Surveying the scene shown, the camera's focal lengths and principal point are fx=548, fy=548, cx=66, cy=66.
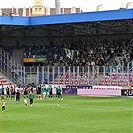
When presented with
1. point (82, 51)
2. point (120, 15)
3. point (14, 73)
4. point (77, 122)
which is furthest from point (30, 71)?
point (77, 122)

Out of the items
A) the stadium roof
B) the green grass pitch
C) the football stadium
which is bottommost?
the green grass pitch

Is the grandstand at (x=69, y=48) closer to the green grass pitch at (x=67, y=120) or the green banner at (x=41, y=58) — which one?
the green banner at (x=41, y=58)

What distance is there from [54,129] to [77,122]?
346 centimetres

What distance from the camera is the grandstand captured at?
62.2 metres

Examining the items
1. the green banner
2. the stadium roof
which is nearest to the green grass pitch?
the stadium roof

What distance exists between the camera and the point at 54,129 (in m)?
27.8

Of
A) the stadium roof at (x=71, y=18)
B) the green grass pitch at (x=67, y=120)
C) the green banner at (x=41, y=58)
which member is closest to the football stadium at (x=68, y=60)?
the stadium roof at (x=71, y=18)

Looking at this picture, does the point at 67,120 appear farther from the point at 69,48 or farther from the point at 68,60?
the point at 69,48

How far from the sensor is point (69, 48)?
A: 7500 centimetres

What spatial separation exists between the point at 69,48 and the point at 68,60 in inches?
93.3

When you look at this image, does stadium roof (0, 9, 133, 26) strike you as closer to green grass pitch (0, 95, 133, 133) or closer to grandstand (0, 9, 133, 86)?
grandstand (0, 9, 133, 86)

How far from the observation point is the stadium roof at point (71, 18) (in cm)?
6191

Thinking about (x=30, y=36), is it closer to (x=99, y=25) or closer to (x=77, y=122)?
(x=99, y=25)

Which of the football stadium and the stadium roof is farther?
the stadium roof
